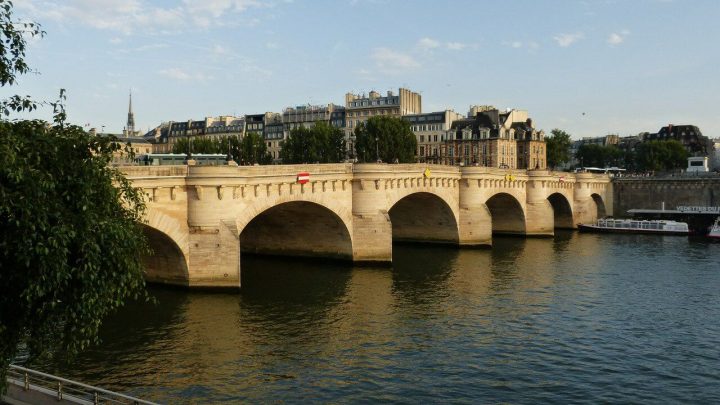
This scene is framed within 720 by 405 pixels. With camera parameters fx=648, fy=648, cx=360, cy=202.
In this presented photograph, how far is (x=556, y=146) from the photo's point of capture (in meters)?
140

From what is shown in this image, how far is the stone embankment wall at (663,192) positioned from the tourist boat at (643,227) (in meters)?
17.3

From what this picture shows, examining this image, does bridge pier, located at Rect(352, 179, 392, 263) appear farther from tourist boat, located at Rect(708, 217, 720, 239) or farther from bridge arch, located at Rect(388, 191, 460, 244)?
tourist boat, located at Rect(708, 217, 720, 239)

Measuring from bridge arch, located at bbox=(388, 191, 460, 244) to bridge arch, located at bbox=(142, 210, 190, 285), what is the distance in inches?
1150

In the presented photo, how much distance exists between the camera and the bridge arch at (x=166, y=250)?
1395 inches

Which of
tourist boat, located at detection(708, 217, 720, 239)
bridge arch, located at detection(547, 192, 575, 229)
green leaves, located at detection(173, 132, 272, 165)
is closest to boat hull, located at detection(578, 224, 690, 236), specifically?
bridge arch, located at detection(547, 192, 575, 229)

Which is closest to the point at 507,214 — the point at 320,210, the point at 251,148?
the point at 320,210

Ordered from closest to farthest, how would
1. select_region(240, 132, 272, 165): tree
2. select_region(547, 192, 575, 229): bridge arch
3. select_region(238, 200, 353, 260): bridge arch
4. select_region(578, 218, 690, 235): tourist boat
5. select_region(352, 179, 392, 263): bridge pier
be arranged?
1. select_region(238, 200, 353, 260): bridge arch
2. select_region(352, 179, 392, 263): bridge pier
3. select_region(578, 218, 690, 235): tourist boat
4. select_region(547, 192, 575, 229): bridge arch
5. select_region(240, 132, 272, 165): tree

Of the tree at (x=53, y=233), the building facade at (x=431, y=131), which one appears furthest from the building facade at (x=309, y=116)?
the tree at (x=53, y=233)

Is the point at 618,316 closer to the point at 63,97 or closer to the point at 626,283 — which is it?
the point at 626,283

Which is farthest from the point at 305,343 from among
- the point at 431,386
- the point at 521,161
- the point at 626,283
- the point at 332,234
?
the point at 521,161

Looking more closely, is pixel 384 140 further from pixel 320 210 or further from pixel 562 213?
pixel 320 210

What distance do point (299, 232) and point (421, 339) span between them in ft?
78.7

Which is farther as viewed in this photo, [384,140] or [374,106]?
[374,106]

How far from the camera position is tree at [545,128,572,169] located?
140500mm
